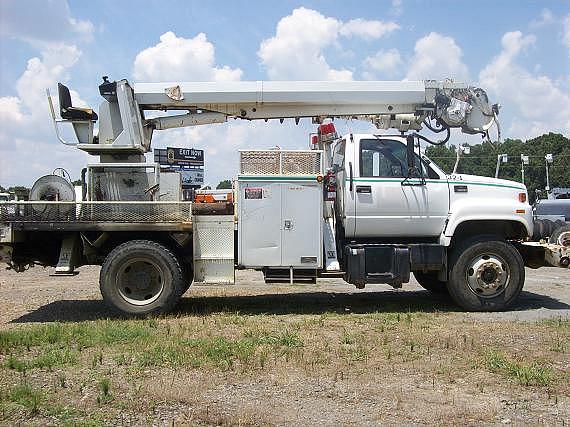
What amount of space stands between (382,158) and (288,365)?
4.33m

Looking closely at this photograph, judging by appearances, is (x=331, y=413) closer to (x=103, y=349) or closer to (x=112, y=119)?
(x=103, y=349)

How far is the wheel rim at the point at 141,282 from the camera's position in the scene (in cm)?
910

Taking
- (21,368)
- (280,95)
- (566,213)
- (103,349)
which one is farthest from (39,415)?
(566,213)

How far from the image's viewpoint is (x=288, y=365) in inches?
246

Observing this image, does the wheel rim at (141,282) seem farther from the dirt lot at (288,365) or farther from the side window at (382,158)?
the side window at (382,158)

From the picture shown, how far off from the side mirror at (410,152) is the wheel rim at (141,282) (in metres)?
4.19

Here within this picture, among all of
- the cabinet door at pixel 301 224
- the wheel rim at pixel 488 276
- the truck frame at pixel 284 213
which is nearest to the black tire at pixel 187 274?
the truck frame at pixel 284 213

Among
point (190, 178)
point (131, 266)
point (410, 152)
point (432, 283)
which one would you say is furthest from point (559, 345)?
point (190, 178)

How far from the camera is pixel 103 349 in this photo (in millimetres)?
7023

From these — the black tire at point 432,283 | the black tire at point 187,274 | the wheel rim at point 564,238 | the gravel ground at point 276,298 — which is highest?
the wheel rim at point 564,238

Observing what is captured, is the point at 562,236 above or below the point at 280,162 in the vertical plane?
below

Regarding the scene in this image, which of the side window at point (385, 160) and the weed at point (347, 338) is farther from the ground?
the side window at point (385, 160)

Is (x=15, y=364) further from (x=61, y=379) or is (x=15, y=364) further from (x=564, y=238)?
(x=564, y=238)

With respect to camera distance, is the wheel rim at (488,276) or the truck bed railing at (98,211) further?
the wheel rim at (488,276)
